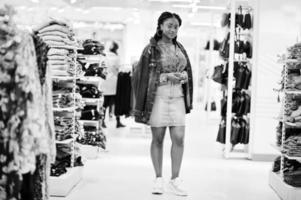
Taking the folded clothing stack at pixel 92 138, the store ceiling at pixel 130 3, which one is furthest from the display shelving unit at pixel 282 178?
the store ceiling at pixel 130 3

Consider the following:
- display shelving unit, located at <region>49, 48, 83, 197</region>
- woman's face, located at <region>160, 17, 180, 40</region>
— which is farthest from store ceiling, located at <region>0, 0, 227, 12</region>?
display shelving unit, located at <region>49, 48, 83, 197</region>

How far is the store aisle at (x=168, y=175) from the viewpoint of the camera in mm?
4574

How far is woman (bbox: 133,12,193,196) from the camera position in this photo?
454 centimetres

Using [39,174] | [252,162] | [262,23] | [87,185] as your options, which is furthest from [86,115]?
[39,174]

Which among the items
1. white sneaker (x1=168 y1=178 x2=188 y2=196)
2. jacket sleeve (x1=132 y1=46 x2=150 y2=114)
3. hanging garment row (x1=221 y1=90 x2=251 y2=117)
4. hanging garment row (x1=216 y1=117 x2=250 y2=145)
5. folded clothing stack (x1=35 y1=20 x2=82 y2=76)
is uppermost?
folded clothing stack (x1=35 y1=20 x2=82 y2=76)

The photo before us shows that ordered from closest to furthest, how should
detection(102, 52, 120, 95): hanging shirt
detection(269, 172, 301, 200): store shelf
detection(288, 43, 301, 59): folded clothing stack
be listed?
detection(269, 172, 301, 200): store shelf < detection(288, 43, 301, 59): folded clothing stack < detection(102, 52, 120, 95): hanging shirt

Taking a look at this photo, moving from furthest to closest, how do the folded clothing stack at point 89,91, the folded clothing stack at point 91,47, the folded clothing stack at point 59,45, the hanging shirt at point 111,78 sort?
the hanging shirt at point 111,78, the folded clothing stack at point 89,91, the folded clothing stack at point 91,47, the folded clothing stack at point 59,45

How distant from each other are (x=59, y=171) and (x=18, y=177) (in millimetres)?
2103

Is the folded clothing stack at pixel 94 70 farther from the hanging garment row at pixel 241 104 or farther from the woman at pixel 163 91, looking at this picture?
the woman at pixel 163 91

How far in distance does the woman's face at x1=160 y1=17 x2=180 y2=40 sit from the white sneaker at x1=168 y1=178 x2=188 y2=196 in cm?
139

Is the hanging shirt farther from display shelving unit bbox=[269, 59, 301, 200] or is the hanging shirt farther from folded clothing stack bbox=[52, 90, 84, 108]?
display shelving unit bbox=[269, 59, 301, 200]

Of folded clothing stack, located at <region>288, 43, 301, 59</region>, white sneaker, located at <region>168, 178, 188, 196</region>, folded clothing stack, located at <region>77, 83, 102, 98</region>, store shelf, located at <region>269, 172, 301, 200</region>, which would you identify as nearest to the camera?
store shelf, located at <region>269, 172, 301, 200</region>

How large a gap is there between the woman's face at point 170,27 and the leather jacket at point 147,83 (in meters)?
0.15

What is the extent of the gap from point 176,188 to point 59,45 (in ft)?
5.71
